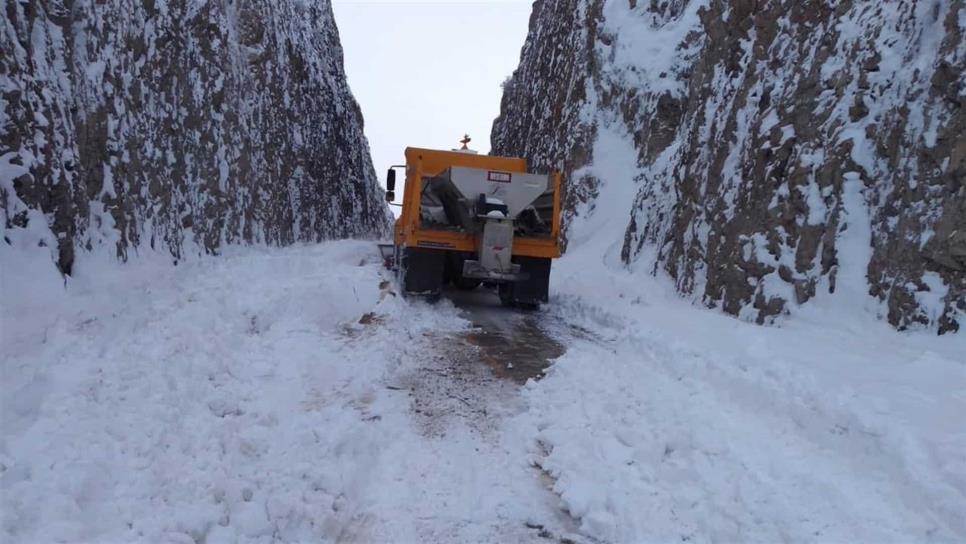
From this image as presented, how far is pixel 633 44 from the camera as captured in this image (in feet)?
83.0

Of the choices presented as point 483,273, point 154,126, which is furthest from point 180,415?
point 154,126

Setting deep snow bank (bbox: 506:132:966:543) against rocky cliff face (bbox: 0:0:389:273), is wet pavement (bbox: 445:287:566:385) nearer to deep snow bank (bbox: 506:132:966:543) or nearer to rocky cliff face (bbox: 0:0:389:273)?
deep snow bank (bbox: 506:132:966:543)

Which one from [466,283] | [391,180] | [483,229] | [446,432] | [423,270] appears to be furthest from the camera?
[466,283]

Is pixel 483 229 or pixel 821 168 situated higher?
pixel 821 168

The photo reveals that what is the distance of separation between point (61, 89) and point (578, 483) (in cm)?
862

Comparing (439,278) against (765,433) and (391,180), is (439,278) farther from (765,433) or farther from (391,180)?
(765,433)

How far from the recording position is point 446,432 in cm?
526

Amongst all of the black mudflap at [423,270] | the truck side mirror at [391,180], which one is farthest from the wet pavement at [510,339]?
the truck side mirror at [391,180]

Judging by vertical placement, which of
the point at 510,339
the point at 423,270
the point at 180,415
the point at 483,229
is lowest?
the point at 510,339

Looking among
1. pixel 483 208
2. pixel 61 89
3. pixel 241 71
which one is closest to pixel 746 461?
pixel 483 208

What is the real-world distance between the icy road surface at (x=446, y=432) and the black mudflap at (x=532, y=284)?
4.23 m

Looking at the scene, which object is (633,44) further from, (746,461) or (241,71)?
(746,461)

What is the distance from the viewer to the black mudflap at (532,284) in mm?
12484

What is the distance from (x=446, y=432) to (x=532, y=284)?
24.4 ft
